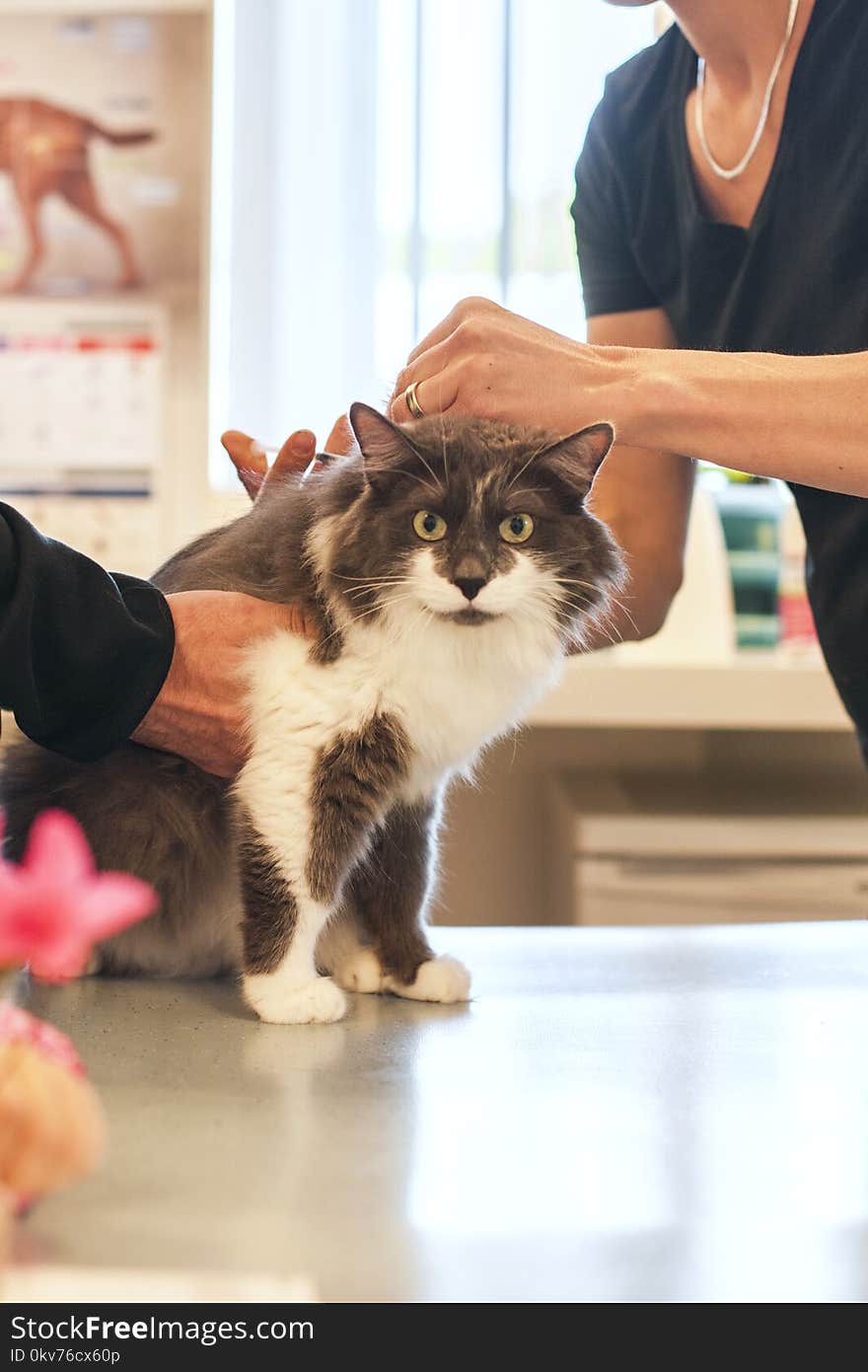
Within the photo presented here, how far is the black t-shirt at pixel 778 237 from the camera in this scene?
1205 millimetres

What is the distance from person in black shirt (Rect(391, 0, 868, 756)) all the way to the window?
1.28 m

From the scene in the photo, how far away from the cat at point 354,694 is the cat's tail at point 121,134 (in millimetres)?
1863

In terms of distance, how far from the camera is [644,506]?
1.42 meters

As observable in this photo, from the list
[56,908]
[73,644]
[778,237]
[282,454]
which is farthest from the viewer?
[778,237]

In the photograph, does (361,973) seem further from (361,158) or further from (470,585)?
(361,158)

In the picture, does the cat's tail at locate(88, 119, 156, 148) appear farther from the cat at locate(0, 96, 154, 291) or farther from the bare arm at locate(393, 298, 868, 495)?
the bare arm at locate(393, 298, 868, 495)

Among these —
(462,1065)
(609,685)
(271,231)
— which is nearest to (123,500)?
(271,231)

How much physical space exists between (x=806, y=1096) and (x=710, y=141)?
1.04 meters

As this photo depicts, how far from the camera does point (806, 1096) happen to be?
2.22 feet

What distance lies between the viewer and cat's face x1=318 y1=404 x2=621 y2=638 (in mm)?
896

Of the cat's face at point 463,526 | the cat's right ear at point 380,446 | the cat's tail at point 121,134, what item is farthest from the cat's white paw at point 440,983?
the cat's tail at point 121,134

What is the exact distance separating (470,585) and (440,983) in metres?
0.30

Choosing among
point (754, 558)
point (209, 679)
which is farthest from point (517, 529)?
point (754, 558)

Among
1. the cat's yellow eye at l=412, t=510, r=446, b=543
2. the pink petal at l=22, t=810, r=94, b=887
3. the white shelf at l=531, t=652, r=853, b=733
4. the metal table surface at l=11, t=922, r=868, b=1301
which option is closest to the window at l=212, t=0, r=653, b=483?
the white shelf at l=531, t=652, r=853, b=733
